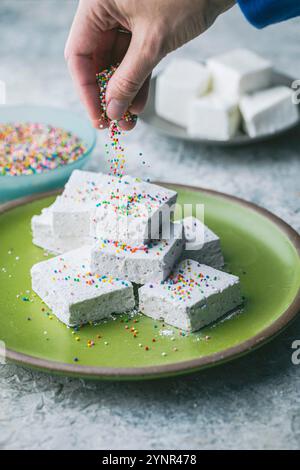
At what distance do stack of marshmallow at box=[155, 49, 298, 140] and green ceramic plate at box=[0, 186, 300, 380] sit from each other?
23.6 inches

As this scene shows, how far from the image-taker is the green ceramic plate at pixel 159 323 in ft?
4.66

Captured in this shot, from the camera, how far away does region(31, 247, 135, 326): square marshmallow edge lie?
1.58 m

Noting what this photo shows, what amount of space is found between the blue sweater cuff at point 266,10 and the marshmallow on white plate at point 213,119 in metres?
0.81

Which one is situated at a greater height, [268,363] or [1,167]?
[1,167]

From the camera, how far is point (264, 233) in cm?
190

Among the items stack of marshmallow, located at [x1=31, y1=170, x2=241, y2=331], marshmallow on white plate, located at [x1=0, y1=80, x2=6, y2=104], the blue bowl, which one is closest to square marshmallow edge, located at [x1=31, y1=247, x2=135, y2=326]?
stack of marshmallow, located at [x1=31, y1=170, x2=241, y2=331]

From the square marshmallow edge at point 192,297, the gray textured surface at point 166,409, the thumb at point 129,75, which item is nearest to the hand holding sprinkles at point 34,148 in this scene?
the thumb at point 129,75

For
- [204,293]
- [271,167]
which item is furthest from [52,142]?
[204,293]

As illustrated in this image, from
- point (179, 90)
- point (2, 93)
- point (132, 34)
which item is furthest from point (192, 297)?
point (2, 93)

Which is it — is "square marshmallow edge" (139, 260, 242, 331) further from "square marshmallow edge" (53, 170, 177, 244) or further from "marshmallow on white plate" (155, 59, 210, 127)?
"marshmallow on white plate" (155, 59, 210, 127)

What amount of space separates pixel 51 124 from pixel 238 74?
686 mm

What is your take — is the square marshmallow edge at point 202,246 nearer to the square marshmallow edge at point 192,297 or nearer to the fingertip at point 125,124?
the square marshmallow edge at point 192,297

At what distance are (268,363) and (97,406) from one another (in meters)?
0.38

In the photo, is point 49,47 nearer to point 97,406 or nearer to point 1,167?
point 1,167
